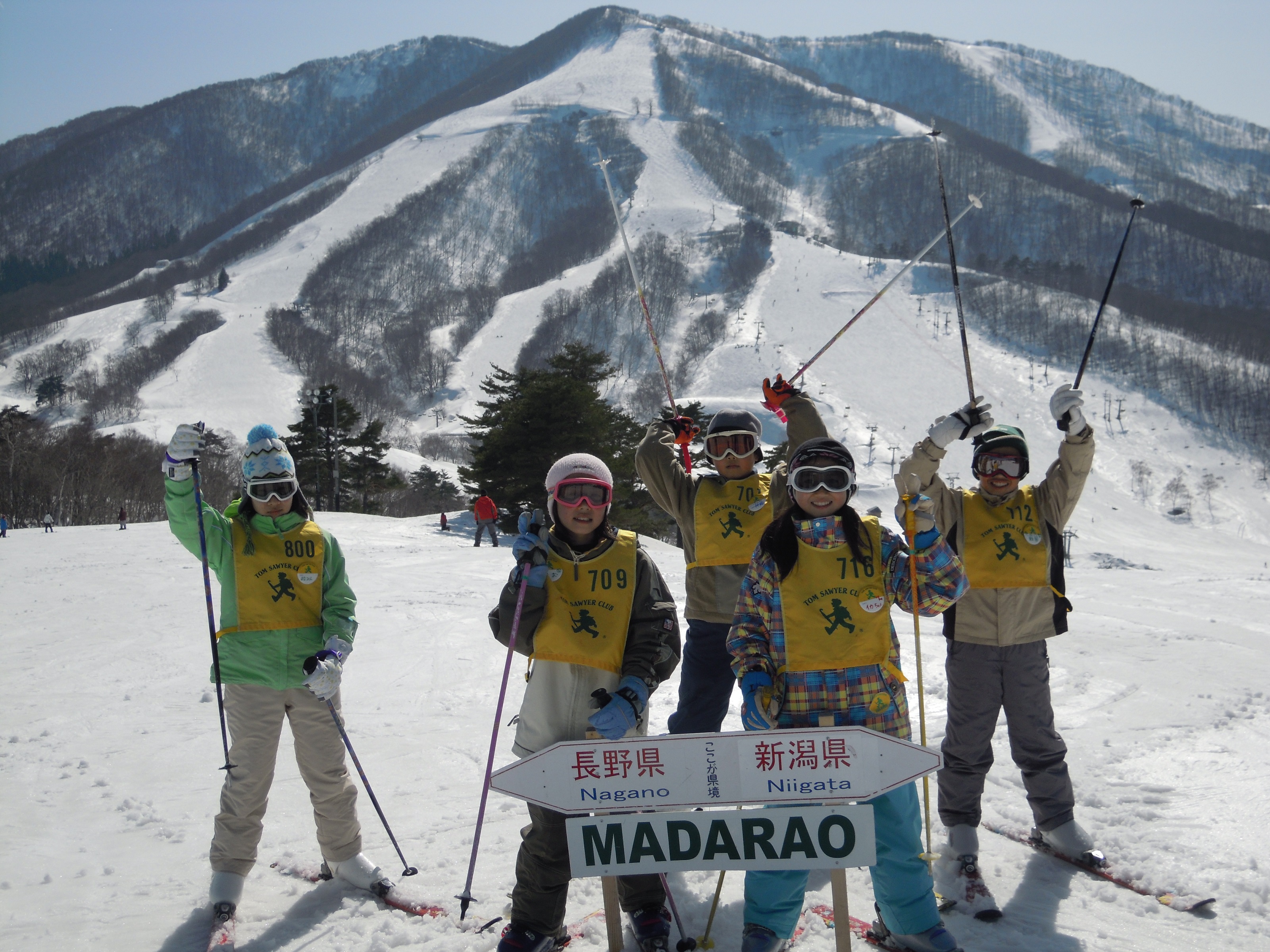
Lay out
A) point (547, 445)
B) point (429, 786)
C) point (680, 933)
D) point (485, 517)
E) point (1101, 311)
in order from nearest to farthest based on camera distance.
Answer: point (680, 933), point (1101, 311), point (429, 786), point (485, 517), point (547, 445)

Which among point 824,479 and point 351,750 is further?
point 351,750

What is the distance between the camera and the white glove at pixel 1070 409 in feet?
12.3

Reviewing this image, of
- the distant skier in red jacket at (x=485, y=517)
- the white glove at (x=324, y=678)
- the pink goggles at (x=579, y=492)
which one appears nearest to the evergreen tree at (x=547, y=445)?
the distant skier in red jacket at (x=485, y=517)

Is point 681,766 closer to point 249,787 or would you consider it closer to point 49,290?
point 249,787

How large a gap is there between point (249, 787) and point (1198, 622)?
1040cm

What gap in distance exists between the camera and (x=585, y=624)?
319 cm

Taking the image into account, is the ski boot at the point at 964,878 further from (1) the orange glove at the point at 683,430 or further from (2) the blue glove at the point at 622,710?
(1) the orange glove at the point at 683,430

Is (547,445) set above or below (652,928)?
above

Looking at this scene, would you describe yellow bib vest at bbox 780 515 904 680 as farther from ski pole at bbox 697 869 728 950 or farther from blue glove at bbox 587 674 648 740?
ski pole at bbox 697 869 728 950

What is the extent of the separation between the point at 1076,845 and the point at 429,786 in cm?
346

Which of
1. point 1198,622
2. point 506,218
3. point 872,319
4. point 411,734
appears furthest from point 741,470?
point 506,218

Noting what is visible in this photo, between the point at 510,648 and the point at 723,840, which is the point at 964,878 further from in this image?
the point at 510,648

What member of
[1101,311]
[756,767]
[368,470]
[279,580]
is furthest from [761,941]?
[368,470]

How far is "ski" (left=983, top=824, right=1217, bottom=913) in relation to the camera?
3.51 m
